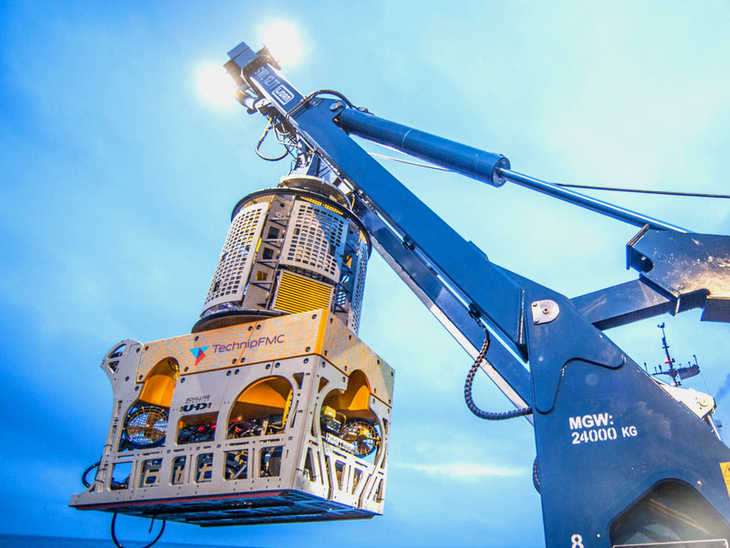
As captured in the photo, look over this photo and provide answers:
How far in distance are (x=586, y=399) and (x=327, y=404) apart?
4732mm

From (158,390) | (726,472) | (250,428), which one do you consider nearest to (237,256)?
(158,390)

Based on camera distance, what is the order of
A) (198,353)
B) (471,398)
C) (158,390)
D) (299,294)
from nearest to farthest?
(471,398) → (198,353) → (299,294) → (158,390)

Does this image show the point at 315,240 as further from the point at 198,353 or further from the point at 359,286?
the point at 198,353

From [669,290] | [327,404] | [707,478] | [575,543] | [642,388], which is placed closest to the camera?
[707,478]

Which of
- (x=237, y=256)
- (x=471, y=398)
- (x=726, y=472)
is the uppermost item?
(x=237, y=256)

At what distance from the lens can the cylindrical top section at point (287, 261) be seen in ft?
25.8

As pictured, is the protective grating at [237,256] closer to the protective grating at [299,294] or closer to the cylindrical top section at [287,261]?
the cylindrical top section at [287,261]

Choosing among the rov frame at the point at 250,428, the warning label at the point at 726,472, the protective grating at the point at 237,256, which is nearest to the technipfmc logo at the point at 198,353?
the rov frame at the point at 250,428

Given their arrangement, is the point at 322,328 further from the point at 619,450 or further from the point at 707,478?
the point at 707,478

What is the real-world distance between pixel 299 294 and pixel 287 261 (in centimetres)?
58

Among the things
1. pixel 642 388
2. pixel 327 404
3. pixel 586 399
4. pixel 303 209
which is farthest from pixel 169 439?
pixel 642 388

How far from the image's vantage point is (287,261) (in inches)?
317

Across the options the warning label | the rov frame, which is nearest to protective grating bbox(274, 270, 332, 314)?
the rov frame

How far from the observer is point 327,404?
8.02 metres
